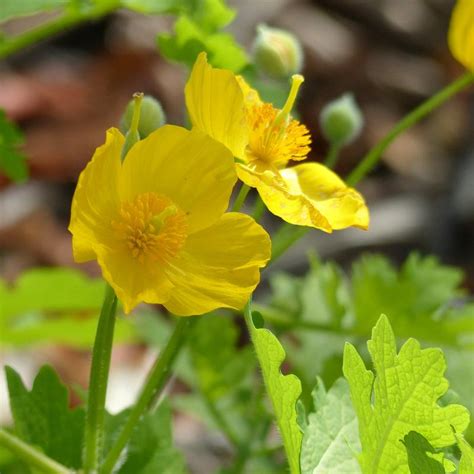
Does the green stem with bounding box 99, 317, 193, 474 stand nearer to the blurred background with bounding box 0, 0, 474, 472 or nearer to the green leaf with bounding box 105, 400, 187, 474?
the green leaf with bounding box 105, 400, 187, 474

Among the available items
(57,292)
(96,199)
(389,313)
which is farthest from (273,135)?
(57,292)

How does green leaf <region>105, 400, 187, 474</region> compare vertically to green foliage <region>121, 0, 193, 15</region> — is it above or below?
below

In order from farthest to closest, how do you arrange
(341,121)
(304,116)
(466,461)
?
(304,116)
(341,121)
(466,461)

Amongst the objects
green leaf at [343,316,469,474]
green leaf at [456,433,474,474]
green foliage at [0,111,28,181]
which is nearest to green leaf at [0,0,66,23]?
green foliage at [0,111,28,181]

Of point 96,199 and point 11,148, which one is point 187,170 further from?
point 11,148

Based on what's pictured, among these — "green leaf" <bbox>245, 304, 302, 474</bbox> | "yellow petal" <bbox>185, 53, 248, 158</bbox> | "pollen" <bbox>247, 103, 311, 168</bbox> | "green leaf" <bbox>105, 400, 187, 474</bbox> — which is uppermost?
"yellow petal" <bbox>185, 53, 248, 158</bbox>

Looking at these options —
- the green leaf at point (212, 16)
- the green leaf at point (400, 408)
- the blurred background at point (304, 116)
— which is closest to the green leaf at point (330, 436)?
the green leaf at point (400, 408)

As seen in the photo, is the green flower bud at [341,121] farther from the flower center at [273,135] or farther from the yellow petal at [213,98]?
the yellow petal at [213,98]
